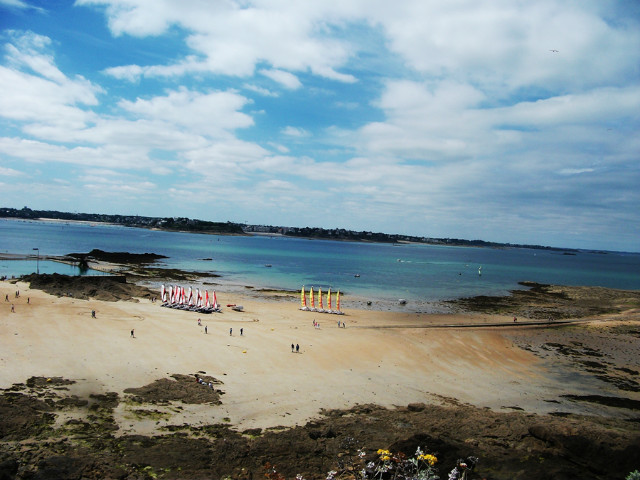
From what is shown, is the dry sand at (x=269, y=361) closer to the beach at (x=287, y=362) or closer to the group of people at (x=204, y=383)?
the beach at (x=287, y=362)

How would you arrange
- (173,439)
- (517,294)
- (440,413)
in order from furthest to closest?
(517,294), (440,413), (173,439)

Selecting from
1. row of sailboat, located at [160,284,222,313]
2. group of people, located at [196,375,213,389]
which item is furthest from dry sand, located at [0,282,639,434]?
row of sailboat, located at [160,284,222,313]

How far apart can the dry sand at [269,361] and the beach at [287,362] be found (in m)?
0.09

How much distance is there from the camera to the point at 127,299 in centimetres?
4478

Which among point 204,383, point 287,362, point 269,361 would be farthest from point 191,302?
point 204,383

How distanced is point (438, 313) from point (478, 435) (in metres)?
38.5

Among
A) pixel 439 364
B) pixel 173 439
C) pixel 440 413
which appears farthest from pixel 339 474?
pixel 439 364

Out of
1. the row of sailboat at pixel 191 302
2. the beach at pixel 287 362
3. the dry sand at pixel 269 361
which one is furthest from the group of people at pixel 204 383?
the row of sailboat at pixel 191 302

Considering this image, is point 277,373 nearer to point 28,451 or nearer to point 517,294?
point 28,451

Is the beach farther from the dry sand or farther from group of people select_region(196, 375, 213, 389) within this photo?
group of people select_region(196, 375, 213, 389)

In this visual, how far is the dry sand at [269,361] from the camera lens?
768 inches

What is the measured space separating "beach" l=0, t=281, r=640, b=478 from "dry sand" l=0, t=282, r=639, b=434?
0.30 feet

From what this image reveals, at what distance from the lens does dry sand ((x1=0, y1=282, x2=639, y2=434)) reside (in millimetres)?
19516

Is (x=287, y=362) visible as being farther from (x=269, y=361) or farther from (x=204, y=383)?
(x=204, y=383)
